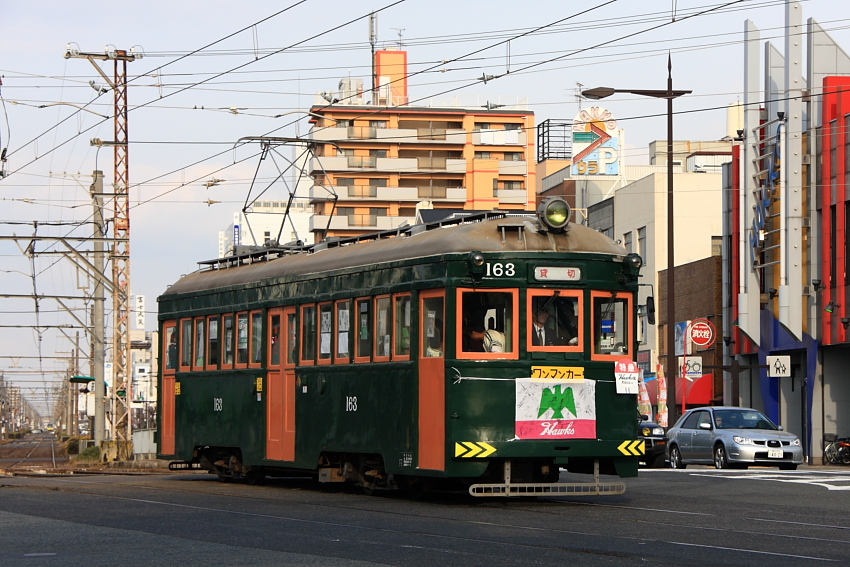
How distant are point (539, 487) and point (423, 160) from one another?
8318cm

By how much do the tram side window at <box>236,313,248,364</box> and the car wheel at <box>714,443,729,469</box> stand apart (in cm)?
1066

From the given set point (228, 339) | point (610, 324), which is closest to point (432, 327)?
point (610, 324)

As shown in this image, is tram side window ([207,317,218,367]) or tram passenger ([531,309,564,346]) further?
tram side window ([207,317,218,367])

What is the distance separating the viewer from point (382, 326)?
16.4 meters

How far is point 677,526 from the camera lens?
1257cm

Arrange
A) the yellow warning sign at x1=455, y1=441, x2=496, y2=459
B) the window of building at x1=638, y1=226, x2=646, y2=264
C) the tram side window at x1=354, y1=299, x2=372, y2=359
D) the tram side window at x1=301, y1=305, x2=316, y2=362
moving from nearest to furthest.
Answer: the yellow warning sign at x1=455, y1=441, x2=496, y2=459 < the tram side window at x1=354, y1=299, x2=372, y2=359 < the tram side window at x1=301, y1=305, x2=316, y2=362 < the window of building at x1=638, y1=226, x2=646, y2=264

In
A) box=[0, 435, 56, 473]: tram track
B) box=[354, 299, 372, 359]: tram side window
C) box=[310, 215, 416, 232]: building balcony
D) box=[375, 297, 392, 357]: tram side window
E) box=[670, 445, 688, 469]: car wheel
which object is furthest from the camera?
box=[310, 215, 416, 232]: building balcony

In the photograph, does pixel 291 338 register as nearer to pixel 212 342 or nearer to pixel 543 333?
pixel 212 342

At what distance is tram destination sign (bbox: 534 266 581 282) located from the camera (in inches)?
606

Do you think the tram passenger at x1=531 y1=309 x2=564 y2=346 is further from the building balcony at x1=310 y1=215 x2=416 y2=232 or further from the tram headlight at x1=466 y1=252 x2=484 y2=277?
the building balcony at x1=310 y1=215 x2=416 y2=232

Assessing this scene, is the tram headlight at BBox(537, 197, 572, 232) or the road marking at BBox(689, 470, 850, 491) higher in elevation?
the tram headlight at BBox(537, 197, 572, 232)

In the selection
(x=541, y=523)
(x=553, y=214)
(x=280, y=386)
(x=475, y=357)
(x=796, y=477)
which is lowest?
(x=796, y=477)

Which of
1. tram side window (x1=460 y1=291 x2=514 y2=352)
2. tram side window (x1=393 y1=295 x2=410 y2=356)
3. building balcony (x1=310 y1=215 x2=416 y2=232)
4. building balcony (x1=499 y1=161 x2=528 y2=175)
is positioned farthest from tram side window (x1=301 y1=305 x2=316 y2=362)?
building balcony (x1=499 y1=161 x2=528 y2=175)

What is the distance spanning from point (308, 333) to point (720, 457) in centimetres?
1128
